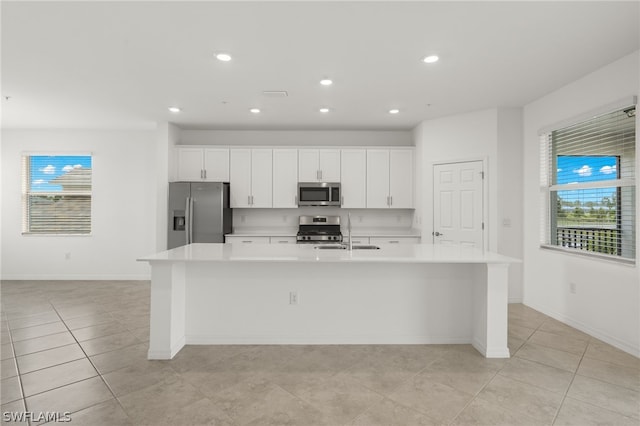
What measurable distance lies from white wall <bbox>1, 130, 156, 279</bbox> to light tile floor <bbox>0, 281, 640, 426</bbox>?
8.45 ft

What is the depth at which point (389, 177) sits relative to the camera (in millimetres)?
5500

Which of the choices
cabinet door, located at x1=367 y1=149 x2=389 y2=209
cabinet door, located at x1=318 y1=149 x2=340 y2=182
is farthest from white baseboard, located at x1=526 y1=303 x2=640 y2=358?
cabinet door, located at x1=318 y1=149 x2=340 y2=182

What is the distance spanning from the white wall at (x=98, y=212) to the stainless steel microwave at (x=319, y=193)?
2716 millimetres

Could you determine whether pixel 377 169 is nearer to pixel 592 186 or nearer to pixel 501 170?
pixel 501 170

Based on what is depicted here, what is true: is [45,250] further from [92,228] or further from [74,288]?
[74,288]

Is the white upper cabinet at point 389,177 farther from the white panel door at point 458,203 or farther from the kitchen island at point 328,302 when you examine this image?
the kitchen island at point 328,302

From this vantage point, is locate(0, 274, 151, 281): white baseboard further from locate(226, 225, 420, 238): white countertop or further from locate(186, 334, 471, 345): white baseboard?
locate(186, 334, 471, 345): white baseboard

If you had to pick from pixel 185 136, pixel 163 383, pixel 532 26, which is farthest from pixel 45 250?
pixel 532 26

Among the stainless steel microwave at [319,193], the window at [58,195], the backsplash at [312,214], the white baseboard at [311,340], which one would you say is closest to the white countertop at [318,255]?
the white baseboard at [311,340]

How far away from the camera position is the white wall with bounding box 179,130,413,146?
5.71 meters

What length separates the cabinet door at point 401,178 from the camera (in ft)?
18.0

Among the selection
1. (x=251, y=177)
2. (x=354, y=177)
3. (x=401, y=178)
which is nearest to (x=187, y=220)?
(x=251, y=177)

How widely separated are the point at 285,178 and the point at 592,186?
13.0 feet

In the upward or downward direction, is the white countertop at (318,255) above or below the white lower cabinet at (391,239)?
above
